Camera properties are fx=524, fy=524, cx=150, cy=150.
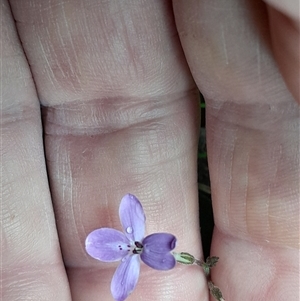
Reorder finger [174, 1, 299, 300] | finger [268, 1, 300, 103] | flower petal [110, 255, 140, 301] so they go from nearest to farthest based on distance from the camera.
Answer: finger [268, 1, 300, 103], finger [174, 1, 299, 300], flower petal [110, 255, 140, 301]

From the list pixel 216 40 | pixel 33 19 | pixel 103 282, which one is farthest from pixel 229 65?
pixel 103 282

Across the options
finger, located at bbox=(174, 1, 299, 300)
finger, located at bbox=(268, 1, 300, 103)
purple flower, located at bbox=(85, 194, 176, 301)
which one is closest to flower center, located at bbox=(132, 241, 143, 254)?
purple flower, located at bbox=(85, 194, 176, 301)

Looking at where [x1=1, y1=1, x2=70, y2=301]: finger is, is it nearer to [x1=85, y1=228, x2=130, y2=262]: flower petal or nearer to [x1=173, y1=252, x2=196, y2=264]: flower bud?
[x1=85, y1=228, x2=130, y2=262]: flower petal

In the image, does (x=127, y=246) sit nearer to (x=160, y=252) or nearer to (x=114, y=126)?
(x=160, y=252)

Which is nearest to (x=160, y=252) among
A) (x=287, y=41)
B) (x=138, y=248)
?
(x=138, y=248)

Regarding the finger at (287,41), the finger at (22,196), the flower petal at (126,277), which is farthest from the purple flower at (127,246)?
the finger at (287,41)

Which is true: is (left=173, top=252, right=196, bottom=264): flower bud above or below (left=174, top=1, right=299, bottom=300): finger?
below

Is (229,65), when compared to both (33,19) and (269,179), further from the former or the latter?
(33,19)

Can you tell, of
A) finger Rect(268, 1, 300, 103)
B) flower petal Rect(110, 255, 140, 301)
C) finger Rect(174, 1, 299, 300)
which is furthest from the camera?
flower petal Rect(110, 255, 140, 301)
